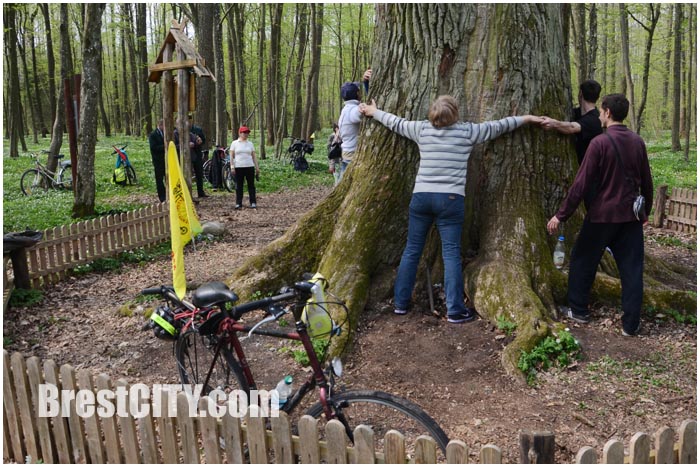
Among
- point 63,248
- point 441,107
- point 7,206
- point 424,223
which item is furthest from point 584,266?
point 7,206

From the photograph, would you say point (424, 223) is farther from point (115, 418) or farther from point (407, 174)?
point (115, 418)

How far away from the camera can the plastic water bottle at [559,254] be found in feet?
18.5

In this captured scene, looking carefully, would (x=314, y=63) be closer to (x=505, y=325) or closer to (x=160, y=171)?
(x=160, y=171)

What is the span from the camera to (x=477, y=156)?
5.52 m

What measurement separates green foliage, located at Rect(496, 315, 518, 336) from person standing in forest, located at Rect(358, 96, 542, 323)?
29cm

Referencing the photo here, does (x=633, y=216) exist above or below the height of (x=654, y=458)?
above

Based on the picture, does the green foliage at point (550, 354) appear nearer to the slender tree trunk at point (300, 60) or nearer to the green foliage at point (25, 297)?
the green foliage at point (25, 297)

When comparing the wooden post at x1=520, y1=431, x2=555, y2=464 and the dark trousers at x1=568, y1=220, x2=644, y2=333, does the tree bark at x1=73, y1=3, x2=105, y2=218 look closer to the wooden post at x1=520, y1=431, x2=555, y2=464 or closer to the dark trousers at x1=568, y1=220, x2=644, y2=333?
the dark trousers at x1=568, y1=220, x2=644, y2=333

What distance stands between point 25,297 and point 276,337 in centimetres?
487

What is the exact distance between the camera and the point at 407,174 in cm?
557

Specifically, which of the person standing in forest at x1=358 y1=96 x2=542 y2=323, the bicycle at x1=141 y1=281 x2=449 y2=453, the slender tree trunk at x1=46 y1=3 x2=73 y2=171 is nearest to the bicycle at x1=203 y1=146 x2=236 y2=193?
the slender tree trunk at x1=46 y1=3 x2=73 y2=171

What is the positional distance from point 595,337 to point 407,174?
2.06 m

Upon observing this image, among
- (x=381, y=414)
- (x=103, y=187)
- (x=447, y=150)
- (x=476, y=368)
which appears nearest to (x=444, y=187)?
(x=447, y=150)

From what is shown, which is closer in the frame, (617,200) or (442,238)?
(617,200)
